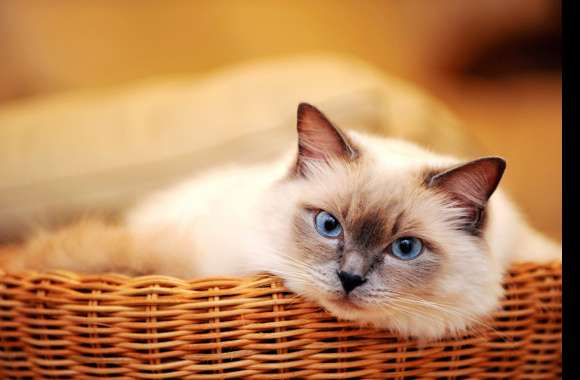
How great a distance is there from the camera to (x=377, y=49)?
4672mm

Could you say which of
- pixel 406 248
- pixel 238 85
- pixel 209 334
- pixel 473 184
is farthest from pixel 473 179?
pixel 238 85

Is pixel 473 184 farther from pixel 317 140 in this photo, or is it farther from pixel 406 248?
pixel 317 140

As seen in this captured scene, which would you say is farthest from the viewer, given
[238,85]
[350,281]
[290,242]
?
[238,85]

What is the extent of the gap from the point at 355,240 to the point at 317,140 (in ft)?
0.91

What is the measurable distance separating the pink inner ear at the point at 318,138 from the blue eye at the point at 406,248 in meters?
0.24

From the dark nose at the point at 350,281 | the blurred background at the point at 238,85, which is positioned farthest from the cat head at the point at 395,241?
the blurred background at the point at 238,85

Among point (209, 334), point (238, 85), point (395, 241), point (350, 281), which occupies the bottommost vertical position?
point (209, 334)

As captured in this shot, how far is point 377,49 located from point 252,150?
2.75 m

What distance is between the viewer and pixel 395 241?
48.9 inches

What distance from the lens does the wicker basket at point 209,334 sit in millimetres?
1245

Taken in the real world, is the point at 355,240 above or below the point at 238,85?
below

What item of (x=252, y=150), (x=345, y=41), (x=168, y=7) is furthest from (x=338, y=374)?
(x=345, y=41)

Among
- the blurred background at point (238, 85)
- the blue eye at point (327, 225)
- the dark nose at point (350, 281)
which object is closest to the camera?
the dark nose at point (350, 281)

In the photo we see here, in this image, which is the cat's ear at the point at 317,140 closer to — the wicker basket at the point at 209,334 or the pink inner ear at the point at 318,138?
the pink inner ear at the point at 318,138
